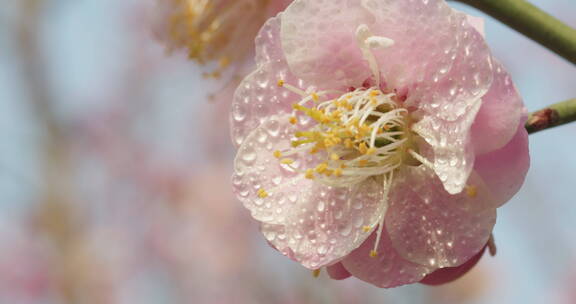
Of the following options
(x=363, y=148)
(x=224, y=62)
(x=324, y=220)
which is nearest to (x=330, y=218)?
(x=324, y=220)

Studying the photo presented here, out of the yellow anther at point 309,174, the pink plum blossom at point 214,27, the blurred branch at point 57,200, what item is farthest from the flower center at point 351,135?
the blurred branch at point 57,200

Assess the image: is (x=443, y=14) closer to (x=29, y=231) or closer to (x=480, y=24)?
(x=480, y=24)

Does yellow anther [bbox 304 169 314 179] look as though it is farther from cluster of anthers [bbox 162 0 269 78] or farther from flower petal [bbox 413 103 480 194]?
→ cluster of anthers [bbox 162 0 269 78]

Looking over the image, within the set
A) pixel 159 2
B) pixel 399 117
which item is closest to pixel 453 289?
pixel 159 2

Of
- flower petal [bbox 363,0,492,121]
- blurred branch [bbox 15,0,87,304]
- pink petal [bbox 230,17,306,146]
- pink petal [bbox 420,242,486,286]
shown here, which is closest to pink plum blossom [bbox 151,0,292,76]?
pink petal [bbox 230,17,306,146]

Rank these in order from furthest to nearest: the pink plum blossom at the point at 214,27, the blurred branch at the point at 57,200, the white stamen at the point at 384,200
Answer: the blurred branch at the point at 57,200
the pink plum blossom at the point at 214,27
the white stamen at the point at 384,200

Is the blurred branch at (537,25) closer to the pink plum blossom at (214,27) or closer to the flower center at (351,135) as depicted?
the flower center at (351,135)

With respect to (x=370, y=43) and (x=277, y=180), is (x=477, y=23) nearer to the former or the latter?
(x=370, y=43)
